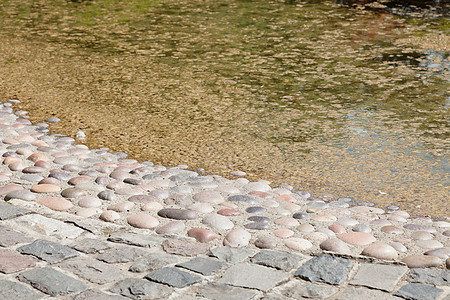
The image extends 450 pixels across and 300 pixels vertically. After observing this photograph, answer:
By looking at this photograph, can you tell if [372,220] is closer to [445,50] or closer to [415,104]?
[415,104]

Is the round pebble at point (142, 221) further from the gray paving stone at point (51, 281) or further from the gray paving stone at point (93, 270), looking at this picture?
the gray paving stone at point (51, 281)

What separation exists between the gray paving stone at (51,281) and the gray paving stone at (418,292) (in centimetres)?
109

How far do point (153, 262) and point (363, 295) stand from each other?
2.57 ft

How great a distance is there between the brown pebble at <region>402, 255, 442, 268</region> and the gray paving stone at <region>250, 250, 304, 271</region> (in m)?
0.41

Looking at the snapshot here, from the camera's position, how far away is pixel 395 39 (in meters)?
6.55

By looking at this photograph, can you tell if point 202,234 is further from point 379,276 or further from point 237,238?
point 379,276

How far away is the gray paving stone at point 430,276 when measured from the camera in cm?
211

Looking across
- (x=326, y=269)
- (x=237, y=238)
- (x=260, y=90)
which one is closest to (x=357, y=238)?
(x=326, y=269)

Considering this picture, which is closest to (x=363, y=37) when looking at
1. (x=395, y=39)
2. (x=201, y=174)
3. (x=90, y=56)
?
(x=395, y=39)

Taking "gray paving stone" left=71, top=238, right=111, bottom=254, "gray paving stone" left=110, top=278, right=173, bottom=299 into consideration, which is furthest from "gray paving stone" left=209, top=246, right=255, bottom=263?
"gray paving stone" left=71, top=238, right=111, bottom=254

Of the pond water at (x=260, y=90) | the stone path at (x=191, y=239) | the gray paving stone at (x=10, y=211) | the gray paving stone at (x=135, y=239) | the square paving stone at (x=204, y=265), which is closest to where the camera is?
the stone path at (x=191, y=239)

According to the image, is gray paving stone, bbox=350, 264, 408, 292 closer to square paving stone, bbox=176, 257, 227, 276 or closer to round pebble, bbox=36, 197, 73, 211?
square paving stone, bbox=176, 257, 227, 276

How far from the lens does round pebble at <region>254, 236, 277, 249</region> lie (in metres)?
2.45

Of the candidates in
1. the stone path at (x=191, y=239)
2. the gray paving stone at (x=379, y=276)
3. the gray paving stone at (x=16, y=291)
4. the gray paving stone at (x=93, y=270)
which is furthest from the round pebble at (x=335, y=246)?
the gray paving stone at (x=16, y=291)
